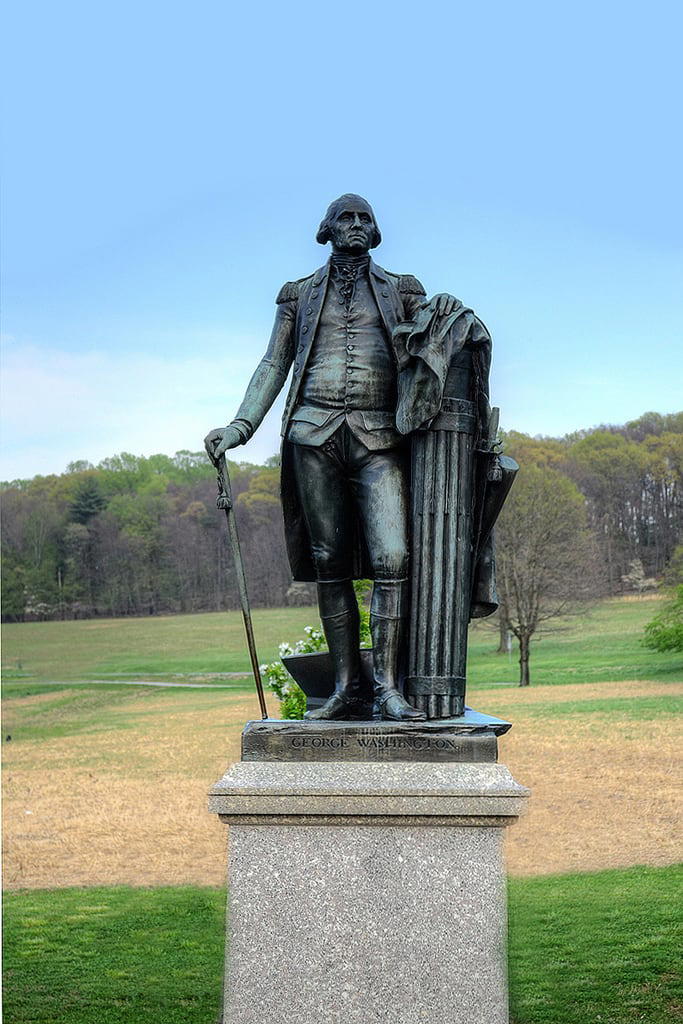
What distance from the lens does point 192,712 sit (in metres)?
22.1

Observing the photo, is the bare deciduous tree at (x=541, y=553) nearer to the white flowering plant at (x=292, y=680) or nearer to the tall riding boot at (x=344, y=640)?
the white flowering plant at (x=292, y=680)

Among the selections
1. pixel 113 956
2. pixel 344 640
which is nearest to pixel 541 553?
pixel 113 956

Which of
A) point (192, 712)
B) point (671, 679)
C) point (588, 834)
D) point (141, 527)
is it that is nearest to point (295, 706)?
point (588, 834)

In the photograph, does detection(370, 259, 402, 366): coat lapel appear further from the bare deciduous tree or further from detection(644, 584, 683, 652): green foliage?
the bare deciduous tree

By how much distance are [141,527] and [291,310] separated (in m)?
23.0

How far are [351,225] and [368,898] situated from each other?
3032 mm

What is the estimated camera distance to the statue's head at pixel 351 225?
15.8 ft

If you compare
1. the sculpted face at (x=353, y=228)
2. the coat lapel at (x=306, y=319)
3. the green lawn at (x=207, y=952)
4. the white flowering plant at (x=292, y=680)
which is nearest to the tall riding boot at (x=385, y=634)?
the coat lapel at (x=306, y=319)

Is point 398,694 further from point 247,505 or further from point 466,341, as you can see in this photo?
point 247,505

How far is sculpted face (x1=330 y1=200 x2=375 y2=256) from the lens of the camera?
482cm

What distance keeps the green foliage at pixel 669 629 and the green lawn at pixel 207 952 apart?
14.9 m

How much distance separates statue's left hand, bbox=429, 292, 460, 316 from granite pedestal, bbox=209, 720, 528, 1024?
6.66 ft

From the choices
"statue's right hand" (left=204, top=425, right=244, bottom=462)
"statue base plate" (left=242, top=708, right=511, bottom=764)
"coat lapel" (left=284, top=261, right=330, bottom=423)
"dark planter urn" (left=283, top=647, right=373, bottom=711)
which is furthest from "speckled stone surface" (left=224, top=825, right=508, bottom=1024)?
"coat lapel" (left=284, top=261, right=330, bottom=423)

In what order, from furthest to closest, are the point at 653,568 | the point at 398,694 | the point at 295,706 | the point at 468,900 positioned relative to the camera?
1. the point at 653,568
2. the point at 295,706
3. the point at 398,694
4. the point at 468,900
